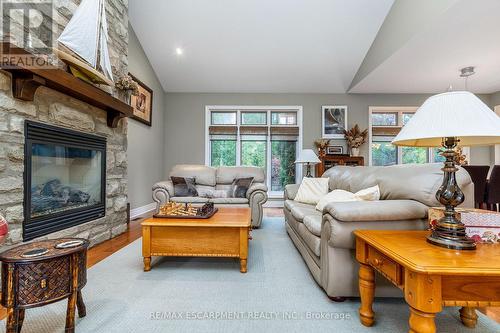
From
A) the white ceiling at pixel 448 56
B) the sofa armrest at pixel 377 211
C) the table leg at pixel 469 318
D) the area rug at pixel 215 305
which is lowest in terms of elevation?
the area rug at pixel 215 305

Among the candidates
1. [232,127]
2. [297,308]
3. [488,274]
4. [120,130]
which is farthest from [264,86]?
[488,274]

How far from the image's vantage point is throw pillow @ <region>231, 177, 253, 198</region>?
390 centimetres

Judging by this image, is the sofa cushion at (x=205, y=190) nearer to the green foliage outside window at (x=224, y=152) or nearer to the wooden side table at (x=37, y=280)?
the green foliage outside window at (x=224, y=152)

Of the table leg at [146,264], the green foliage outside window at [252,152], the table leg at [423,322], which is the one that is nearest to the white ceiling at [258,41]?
the green foliage outside window at [252,152]

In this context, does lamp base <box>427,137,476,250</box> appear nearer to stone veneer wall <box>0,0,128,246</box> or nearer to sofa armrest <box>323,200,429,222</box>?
sofa armrest <box>323,200,429,222</box>

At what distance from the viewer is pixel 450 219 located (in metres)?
1.20

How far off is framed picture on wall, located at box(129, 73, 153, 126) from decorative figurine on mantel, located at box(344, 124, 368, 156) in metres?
4.24

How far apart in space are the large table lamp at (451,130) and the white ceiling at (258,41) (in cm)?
351

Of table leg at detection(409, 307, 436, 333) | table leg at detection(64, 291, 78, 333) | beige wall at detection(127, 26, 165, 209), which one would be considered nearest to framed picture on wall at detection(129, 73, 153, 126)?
beige wall at detection(127, 26, 165, 209)

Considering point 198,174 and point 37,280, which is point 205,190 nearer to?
point 198,174

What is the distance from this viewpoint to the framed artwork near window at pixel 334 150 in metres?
5.66

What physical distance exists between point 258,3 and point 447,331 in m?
4.38

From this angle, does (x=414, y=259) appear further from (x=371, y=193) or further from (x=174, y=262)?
(x=174, y=262)

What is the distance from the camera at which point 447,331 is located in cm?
138
